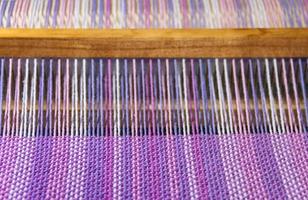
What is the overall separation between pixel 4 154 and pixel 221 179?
39 centimetres

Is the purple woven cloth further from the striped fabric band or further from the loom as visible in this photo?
the striped fabric band

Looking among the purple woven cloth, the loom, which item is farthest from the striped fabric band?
the purple woven cloth

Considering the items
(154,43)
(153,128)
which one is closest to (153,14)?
(154,43)

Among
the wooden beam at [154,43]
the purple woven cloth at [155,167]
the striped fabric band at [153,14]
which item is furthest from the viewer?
the striped fabric band at [153,14]

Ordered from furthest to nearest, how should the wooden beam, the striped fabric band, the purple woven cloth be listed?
1. the striped fabric band
2. the wooden beam
3. the purple woven cloth

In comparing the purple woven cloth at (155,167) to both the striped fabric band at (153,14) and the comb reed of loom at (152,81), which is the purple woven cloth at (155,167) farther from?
the striped fabric band at (153,14)

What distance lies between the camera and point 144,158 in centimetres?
88

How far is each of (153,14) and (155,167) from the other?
14.9 inches

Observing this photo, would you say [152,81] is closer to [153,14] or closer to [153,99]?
[153,99]

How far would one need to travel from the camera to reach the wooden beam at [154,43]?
37.7 inches

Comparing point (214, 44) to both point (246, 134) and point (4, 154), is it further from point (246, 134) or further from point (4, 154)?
point (4, 154)

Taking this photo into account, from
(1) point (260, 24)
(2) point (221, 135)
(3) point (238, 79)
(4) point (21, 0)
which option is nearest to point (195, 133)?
(2) point (221, 135)

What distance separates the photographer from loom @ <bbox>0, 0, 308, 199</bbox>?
845 mm

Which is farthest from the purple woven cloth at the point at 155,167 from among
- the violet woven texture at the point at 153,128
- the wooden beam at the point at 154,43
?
the wooden beam at the point at 154,43
